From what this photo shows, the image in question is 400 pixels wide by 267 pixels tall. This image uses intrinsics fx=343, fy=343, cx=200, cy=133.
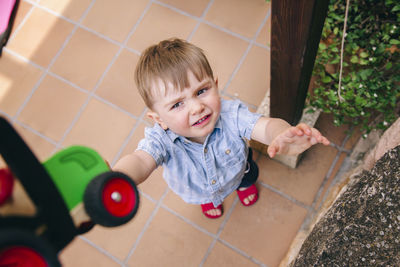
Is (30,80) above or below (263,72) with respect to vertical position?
below

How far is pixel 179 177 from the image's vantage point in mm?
1310

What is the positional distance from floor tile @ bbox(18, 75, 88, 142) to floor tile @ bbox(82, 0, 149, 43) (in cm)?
46

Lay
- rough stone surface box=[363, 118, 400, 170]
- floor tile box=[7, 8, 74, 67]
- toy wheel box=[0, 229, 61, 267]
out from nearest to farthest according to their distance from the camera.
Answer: toy wheel box=[0, 229, 61, 267]
rough stone surface box=[363, 118, 400, 170]
floor tile box=[7, 8, 74, 67]

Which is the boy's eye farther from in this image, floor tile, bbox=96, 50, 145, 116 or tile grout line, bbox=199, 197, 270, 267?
floor tile, bbox=96, 50, 145, 116

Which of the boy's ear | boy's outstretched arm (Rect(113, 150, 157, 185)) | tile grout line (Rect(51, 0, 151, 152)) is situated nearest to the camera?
boy's outstretched arm (Rect(113, 150, 157, 185))

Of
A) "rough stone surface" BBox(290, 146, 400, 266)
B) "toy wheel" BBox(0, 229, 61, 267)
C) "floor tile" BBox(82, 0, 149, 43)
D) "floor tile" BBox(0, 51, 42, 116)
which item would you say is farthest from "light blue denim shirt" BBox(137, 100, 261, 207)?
"floor tile" BBox(0, 51, 42, 116)

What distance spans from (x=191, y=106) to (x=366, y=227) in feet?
Result: 2.02

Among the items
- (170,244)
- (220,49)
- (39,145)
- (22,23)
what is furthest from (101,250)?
(22,23)

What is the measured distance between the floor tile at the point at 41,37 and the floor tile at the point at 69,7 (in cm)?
5

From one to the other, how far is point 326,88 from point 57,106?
1.64 metres

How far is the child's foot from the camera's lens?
1768mm

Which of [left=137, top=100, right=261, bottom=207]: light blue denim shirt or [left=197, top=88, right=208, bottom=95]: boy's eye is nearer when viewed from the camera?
[left=197, top=88, right=208, bottom=95]: boy's eye

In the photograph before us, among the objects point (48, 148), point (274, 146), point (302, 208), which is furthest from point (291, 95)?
point (48, 148)

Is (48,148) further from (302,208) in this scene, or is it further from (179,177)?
(302,208)
